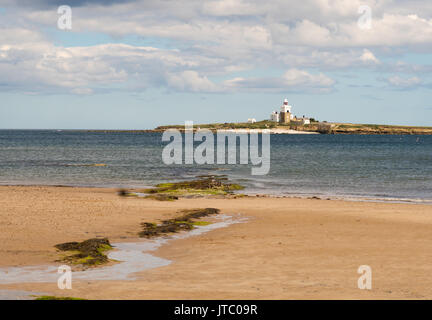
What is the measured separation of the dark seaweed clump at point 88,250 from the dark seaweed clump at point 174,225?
3280mm

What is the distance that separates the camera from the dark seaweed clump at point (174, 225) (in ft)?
72.0

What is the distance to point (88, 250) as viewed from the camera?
17.3m

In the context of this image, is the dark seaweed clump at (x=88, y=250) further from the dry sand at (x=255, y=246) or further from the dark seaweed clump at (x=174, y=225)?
the dark seaweed clump at (x=174, y=225)

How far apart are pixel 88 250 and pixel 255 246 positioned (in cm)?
630

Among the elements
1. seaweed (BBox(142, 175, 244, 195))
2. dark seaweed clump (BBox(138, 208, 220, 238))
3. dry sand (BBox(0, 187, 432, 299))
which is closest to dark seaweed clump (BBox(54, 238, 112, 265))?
dry sand (BBox(0, 187, 432, 299))

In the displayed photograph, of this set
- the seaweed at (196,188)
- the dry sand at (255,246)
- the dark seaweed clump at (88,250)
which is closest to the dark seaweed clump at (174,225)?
the dry sand at (255,246)

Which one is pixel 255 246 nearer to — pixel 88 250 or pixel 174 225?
pixel 174 225

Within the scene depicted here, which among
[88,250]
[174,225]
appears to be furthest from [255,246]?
[88,250]

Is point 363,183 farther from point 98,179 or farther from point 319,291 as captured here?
point 319,291

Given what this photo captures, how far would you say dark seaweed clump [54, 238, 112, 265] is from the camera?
645 inches

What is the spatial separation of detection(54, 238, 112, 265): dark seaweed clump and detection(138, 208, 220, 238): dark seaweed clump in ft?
10.8

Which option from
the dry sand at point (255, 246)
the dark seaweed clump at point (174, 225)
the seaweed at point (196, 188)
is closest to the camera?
the dry sand at point (255, 246)

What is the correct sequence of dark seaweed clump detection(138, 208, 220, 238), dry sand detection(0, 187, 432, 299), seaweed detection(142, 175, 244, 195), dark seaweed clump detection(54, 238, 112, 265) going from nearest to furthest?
dry sand detection(0, 187, 432, 299) → dark seaweed clump detection(54, 238, 112, 265) → dark seaweed clump detection(138, 208, 220, 238) → seaweed detection(142, 175, 244, 195)

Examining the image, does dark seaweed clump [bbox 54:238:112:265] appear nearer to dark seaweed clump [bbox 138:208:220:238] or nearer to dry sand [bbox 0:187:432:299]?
dry sand [bbox 0:187:432:299]
